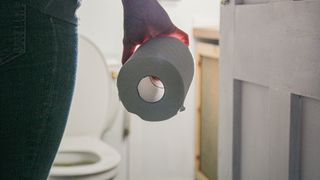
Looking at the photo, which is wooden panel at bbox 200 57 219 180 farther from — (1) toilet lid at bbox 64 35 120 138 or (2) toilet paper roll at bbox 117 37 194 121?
(2) toilet paper roll at bbox 117 37 194 121

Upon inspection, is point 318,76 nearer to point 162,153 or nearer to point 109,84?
point 109,84

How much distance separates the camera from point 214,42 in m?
1.98

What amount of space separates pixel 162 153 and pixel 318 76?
1521 millimetres

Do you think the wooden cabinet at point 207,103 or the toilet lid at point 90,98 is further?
the wooden cabinet at point 207,103

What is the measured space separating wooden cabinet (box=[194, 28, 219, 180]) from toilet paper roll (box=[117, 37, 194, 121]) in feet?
3.98

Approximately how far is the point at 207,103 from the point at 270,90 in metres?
1.07

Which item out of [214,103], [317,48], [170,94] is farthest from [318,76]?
[214,103]

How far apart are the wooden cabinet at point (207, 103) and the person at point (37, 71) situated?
1230mm

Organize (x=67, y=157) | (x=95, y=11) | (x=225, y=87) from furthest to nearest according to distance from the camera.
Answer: (x=95, y=11) → (x=67, y=157) → (x=225, y=87)

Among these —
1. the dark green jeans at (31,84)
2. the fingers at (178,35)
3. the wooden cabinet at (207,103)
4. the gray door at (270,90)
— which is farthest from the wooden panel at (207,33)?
the dark green jeans at (31,84)

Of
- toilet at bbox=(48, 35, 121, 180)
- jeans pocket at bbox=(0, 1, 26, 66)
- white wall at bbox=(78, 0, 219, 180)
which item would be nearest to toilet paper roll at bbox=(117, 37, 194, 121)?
jeans pocket at bbox=(0, 1, 26, 66)

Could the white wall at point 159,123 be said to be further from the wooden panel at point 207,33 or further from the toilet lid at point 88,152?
the toilet lid at point 88,152

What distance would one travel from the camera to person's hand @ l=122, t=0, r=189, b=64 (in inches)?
26.0

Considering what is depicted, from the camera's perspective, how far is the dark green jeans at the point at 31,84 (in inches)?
23.0
